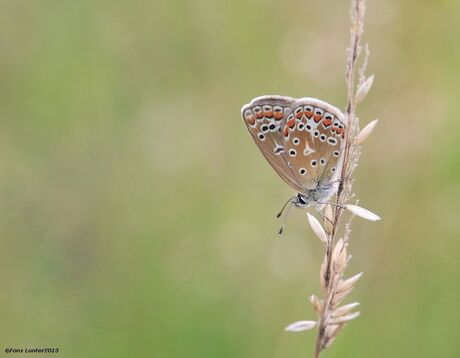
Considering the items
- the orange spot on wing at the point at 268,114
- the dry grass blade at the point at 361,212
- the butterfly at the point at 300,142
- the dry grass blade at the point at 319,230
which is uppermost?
the orange spot on wing at the point at 268,114

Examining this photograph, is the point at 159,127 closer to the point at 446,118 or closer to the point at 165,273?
the point at 165,273

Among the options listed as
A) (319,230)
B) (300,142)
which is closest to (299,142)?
(300,142)

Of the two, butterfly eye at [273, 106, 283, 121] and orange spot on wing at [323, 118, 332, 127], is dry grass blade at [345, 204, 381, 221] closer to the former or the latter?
orange spot on wing at [323, 118, 332, 127]

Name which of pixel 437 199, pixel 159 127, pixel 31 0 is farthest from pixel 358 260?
pixel 31 0

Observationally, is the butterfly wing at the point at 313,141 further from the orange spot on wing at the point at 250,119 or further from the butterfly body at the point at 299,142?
the orange spot on wing at the point at 250,119

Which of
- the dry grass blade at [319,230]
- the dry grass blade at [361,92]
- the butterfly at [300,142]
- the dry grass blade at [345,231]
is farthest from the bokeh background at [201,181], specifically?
the dry grass blade at [361,92]

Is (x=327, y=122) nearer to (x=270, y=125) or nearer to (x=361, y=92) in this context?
(x=270, y=125)
